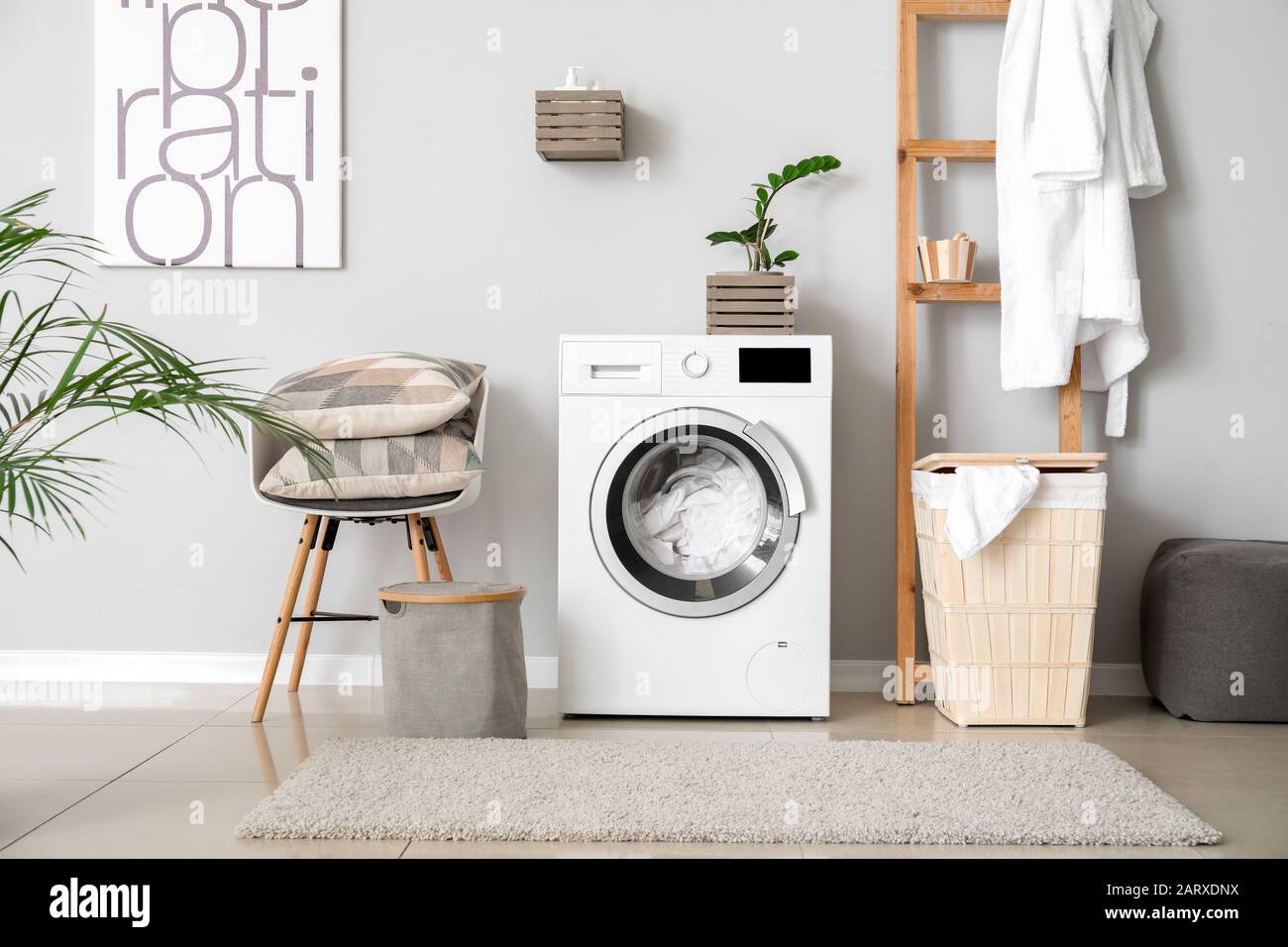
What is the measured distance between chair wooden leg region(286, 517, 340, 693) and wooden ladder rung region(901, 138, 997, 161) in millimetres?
1717

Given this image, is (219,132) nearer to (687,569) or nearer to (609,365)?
(609,365)

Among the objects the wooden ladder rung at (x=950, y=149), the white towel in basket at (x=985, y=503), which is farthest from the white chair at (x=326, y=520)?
the wooden ladder rung at (x=950, y=149)

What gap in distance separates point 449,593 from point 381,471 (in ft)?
1.16

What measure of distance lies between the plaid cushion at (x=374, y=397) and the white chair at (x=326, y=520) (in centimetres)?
11

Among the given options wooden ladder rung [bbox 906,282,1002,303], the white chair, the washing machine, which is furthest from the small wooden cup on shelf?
the white chair

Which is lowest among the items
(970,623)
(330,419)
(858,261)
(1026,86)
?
(970,623)

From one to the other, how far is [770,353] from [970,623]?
2.49 feet

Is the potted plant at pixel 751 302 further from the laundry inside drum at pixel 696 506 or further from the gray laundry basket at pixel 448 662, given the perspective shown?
the gray laundry basket at pixel 448 662

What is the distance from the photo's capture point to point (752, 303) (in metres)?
2.54

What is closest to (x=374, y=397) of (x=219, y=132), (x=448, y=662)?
(x=448, y=662)

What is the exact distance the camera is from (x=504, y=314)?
282 cm
